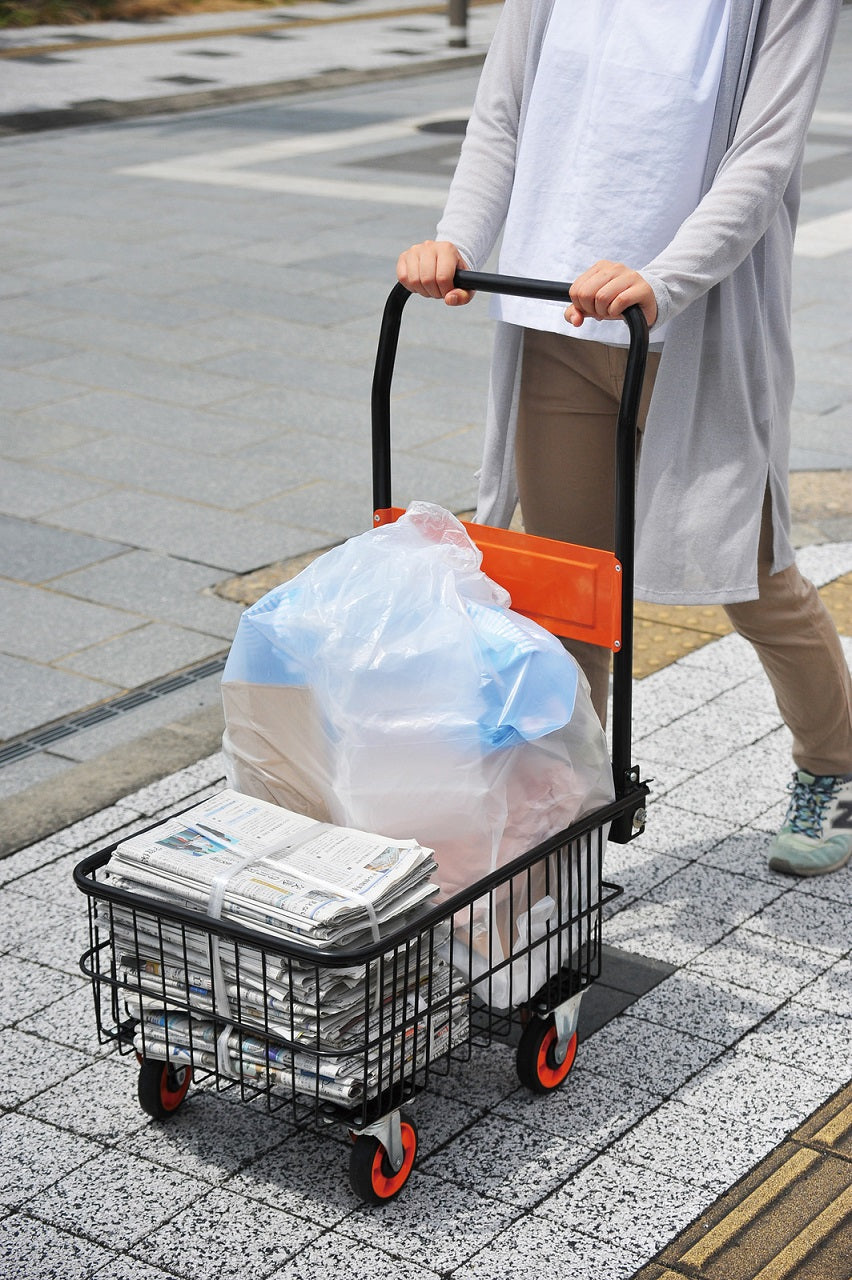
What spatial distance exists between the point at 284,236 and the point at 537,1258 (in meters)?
8.08

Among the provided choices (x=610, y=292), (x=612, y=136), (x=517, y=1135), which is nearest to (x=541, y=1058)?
(x=517, y=1135)

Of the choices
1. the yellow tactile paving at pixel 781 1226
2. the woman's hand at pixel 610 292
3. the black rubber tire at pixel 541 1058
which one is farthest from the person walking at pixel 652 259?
the yellow tactile paving at pixel 781 1226

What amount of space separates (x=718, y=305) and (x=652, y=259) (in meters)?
0.13

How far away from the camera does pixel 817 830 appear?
10.7 feet

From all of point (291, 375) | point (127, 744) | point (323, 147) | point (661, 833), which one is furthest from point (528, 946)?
point (323, 147)

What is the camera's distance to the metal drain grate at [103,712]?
3.85 m

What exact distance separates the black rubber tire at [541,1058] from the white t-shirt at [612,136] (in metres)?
1.12

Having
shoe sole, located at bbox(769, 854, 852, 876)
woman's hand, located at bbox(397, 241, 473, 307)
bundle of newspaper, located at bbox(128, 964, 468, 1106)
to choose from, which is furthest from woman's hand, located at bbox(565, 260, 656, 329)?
shoe sole, located at bbox(769, 854, 852, 876)

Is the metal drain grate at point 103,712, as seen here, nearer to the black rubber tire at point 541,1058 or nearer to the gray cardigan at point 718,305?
the gray cardigan at point 718,305

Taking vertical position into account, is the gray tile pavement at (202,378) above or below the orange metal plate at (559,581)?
below

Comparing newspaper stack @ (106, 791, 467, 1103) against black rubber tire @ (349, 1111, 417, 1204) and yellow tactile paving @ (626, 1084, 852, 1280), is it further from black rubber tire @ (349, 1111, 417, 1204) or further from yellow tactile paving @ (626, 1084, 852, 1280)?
yellow tactile paving @ (626, 1084, 852, 1280)

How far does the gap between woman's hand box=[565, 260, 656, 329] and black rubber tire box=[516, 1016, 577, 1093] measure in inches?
43.4

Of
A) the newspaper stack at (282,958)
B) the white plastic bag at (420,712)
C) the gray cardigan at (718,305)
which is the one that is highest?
the gray cardigan at (718,305)

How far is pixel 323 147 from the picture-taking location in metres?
13.1
